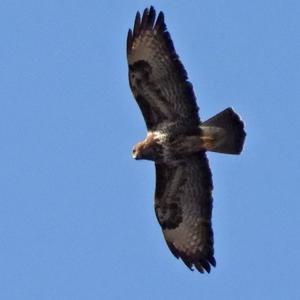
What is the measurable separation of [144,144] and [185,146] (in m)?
0.61

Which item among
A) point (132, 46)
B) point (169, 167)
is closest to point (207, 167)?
point (169, 167)

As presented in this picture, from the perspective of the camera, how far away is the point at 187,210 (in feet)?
65.8

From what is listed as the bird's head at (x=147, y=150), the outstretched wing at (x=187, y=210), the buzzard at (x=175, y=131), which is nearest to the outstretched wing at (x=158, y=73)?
the buzzard at (x=175, y=131)

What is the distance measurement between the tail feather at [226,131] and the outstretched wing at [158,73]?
0.82ft

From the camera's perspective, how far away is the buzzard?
19.0m

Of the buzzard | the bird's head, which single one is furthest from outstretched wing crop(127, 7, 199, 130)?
the bird's head

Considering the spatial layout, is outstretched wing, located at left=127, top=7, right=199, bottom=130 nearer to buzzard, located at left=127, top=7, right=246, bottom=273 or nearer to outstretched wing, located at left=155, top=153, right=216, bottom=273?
buzzard, located at left=127, top=7, right=246, bottom=273

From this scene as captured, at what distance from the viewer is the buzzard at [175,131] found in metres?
19.0

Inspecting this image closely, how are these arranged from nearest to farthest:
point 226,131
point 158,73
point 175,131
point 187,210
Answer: point 226,131, point 158,73, point 175,131, point 187,210

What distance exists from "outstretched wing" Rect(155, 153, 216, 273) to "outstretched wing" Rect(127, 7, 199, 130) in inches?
35.8

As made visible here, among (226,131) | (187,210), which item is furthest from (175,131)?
(187,210)

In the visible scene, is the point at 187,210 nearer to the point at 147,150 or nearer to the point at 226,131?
the point at 147,150

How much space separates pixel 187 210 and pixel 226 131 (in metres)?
1.76

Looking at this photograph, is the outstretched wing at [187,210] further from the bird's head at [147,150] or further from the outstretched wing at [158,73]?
the outstretched wing at [158,73]
